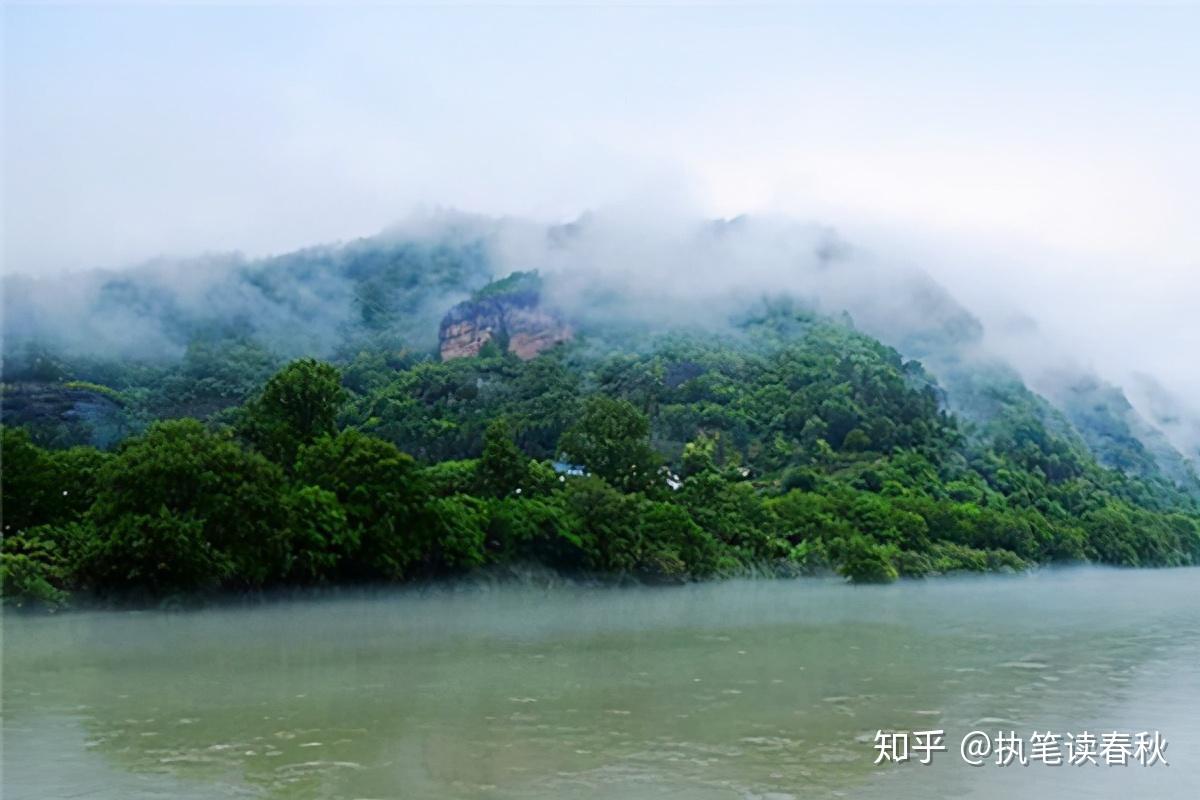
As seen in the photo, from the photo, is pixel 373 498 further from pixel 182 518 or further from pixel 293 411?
pixel 182 518

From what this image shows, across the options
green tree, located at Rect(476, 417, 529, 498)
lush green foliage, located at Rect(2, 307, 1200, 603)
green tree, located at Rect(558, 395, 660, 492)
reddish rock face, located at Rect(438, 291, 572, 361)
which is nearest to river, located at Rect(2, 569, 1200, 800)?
lush green foliage, located at Rect(2, 307, 1200, 603)

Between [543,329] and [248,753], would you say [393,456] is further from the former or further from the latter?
[543,329]

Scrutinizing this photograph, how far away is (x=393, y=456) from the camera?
36469 millimetres

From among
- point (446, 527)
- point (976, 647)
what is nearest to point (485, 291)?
point (446, 527)

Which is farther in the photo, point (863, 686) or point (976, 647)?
point (976, 647)

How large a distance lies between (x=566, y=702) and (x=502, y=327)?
12357 centimetres

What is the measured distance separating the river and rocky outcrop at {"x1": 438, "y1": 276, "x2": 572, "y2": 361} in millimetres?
104122

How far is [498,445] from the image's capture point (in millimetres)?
46500

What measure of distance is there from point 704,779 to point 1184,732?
641 cm

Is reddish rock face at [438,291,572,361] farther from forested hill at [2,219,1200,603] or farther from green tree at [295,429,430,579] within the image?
green tree at [295,429,430,579]

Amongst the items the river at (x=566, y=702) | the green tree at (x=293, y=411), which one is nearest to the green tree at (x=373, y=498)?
the green tree at (x=293, y=411)

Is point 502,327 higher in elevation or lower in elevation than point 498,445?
higher

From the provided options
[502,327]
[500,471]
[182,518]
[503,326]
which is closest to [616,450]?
[500,471]

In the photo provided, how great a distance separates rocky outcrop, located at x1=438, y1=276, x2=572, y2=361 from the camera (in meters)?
134
